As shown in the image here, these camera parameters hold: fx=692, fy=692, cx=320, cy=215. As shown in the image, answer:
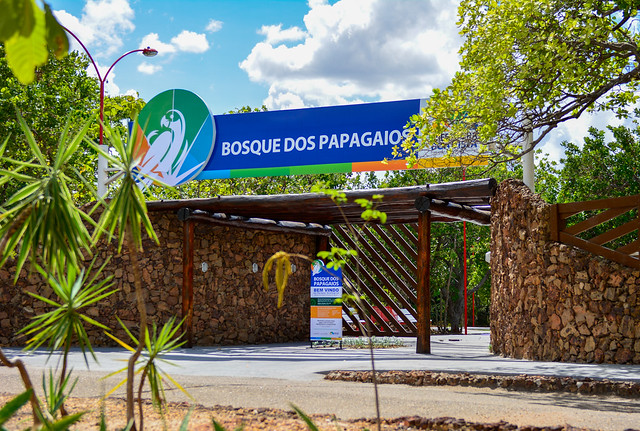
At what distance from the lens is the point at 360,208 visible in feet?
48.2

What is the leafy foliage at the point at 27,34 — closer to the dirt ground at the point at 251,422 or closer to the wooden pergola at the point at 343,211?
the dirt ground at the point at 251,422

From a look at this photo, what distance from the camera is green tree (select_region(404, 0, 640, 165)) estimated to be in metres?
9.72

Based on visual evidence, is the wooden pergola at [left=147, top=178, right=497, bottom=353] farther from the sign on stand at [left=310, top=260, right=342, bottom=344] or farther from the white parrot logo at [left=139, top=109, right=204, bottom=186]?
the white parrot logo at [left=139, top=109, right=204, bottom=186]

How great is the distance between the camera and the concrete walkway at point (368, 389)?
6095 mm

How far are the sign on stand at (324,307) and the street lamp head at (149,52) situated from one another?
8143mm

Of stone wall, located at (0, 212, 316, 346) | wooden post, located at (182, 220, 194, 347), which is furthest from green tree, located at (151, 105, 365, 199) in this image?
wooden post, located at (182, 220, 194, 347)

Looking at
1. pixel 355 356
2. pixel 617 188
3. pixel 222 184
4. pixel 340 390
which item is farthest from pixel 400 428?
pixel 222 184

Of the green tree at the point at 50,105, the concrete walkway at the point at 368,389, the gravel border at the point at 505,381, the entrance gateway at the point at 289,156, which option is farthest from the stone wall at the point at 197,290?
the gravel border at the point at 505,381

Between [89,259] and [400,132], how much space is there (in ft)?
23.8

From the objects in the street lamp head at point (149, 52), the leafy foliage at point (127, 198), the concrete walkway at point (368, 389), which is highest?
the street lamp head at point (149, 52)

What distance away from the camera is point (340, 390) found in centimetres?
773

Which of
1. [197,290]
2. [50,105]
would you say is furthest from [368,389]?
[50,105]

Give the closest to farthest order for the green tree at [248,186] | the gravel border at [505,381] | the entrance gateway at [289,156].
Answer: the gravel border at [505,381], the entrance gateway at [289,156], the green tree at [248,186]

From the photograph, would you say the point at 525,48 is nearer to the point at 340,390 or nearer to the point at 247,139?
the point at 340,390
